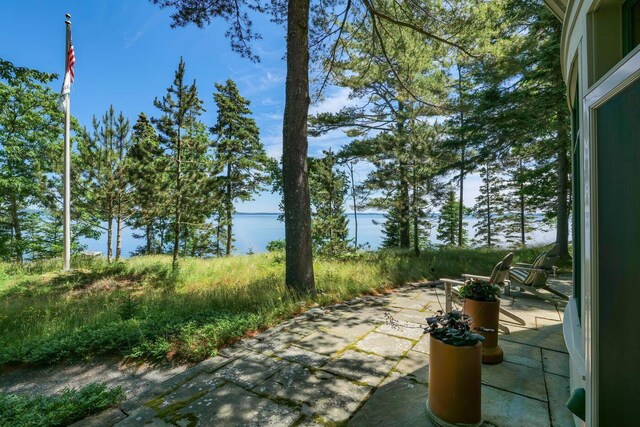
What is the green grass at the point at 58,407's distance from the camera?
6.66 ft

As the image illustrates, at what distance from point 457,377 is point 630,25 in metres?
2.13

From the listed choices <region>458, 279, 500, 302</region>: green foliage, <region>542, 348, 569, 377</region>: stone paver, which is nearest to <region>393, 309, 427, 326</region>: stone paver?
<region>458, 279, 500, 302</region>: green foliage

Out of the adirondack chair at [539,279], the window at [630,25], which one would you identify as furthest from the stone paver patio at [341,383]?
the window at [630,25]

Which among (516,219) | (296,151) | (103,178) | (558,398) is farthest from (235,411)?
(516,219)

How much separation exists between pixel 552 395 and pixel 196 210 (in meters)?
11.1

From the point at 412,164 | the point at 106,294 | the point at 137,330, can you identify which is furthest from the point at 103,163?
the point at 412,164

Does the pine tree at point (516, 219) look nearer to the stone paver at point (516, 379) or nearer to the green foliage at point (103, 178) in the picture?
the stone paver at point (516, 379)

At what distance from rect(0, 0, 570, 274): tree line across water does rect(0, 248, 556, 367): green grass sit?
1.88 metres

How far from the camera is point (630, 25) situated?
135cm

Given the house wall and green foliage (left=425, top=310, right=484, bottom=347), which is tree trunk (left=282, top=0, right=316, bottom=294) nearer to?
green foliage (left=425, top=310, right=484, bottom=347)

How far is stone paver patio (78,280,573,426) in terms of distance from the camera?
205 cm

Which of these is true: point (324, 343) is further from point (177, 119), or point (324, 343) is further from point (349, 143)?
point (349, 143)

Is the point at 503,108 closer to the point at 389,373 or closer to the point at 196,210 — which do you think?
the point at 389,373

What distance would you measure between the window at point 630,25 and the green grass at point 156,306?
4.04m
